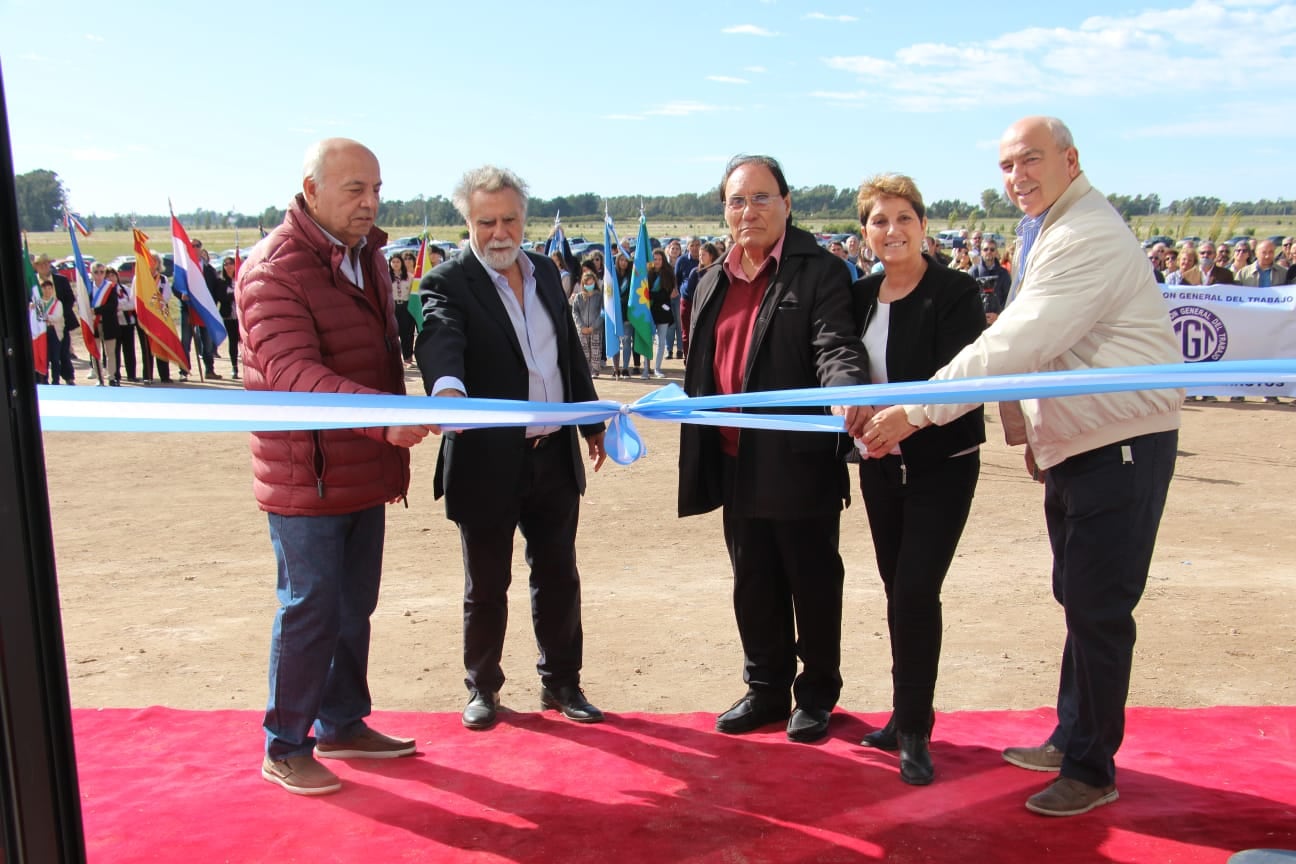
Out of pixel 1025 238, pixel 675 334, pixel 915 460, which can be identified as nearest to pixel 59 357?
pixel 675 334

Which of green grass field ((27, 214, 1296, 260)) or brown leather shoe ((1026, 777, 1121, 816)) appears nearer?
brown leather shoe ((1026, 777, 1121, 816))

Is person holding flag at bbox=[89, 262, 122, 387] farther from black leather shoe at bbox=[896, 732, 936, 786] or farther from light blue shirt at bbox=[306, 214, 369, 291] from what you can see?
black leather shoe at bbox=[896, 732, 936, 786]

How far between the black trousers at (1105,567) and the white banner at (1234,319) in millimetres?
10559

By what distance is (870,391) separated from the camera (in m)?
3.29

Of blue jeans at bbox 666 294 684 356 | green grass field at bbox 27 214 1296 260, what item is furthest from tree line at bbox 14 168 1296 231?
blue jeans at bbox 666 294 684 356

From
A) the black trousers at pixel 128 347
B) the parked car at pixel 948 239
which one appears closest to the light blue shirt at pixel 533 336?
the black trousers at pixel 128 347

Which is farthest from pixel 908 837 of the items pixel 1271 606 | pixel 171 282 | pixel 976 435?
pixel 171 282

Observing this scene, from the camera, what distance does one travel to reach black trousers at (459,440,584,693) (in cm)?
413

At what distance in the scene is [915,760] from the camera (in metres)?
3.54

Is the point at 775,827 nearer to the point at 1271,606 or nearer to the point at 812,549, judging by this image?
the point at 812,549

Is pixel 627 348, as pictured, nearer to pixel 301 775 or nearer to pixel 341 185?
pixel 341 185

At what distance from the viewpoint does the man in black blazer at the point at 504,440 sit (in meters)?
A: 3.96

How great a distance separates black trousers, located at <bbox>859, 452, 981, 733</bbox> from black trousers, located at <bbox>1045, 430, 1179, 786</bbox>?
345 mm

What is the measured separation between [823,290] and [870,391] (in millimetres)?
608
